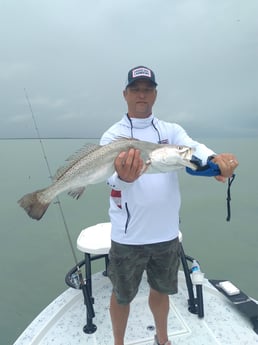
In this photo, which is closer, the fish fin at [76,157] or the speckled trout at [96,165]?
the speckled trout at [96,165]

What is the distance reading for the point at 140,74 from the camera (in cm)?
303

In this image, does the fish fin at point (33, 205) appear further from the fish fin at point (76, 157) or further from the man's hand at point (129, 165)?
the man's hand at point (129, 165)

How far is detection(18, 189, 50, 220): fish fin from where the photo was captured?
291 centimetres

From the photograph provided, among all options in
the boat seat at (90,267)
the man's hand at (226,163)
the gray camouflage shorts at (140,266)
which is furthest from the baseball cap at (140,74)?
the boat seat at (90,267)

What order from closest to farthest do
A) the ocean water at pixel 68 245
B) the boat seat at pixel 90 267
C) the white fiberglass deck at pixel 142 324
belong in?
the white fiberglass deck at pixel 142 324, the boat seat at pixel 90 267, the ocean water at pixel 68 245

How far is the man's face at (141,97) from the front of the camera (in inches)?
122

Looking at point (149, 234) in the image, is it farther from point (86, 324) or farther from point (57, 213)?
point (57, 213)

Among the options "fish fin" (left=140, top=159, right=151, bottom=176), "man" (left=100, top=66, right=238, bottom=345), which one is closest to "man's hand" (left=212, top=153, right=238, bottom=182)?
"man" (left=100, top=66, right=238, bottom=345)

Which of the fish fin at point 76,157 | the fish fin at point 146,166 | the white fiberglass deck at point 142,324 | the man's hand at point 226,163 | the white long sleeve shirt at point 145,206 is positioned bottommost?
the white fiberglass deck at point 142,324

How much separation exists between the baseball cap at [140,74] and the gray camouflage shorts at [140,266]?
1711mm

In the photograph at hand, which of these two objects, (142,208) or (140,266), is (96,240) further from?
(142,208)

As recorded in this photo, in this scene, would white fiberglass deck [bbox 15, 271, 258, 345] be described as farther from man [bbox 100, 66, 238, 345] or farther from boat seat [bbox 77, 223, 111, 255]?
boat seat [bbox 77, 223, 111, 255]

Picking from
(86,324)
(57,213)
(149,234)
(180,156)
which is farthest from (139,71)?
(57,213)

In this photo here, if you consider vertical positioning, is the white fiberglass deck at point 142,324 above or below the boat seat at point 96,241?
below
